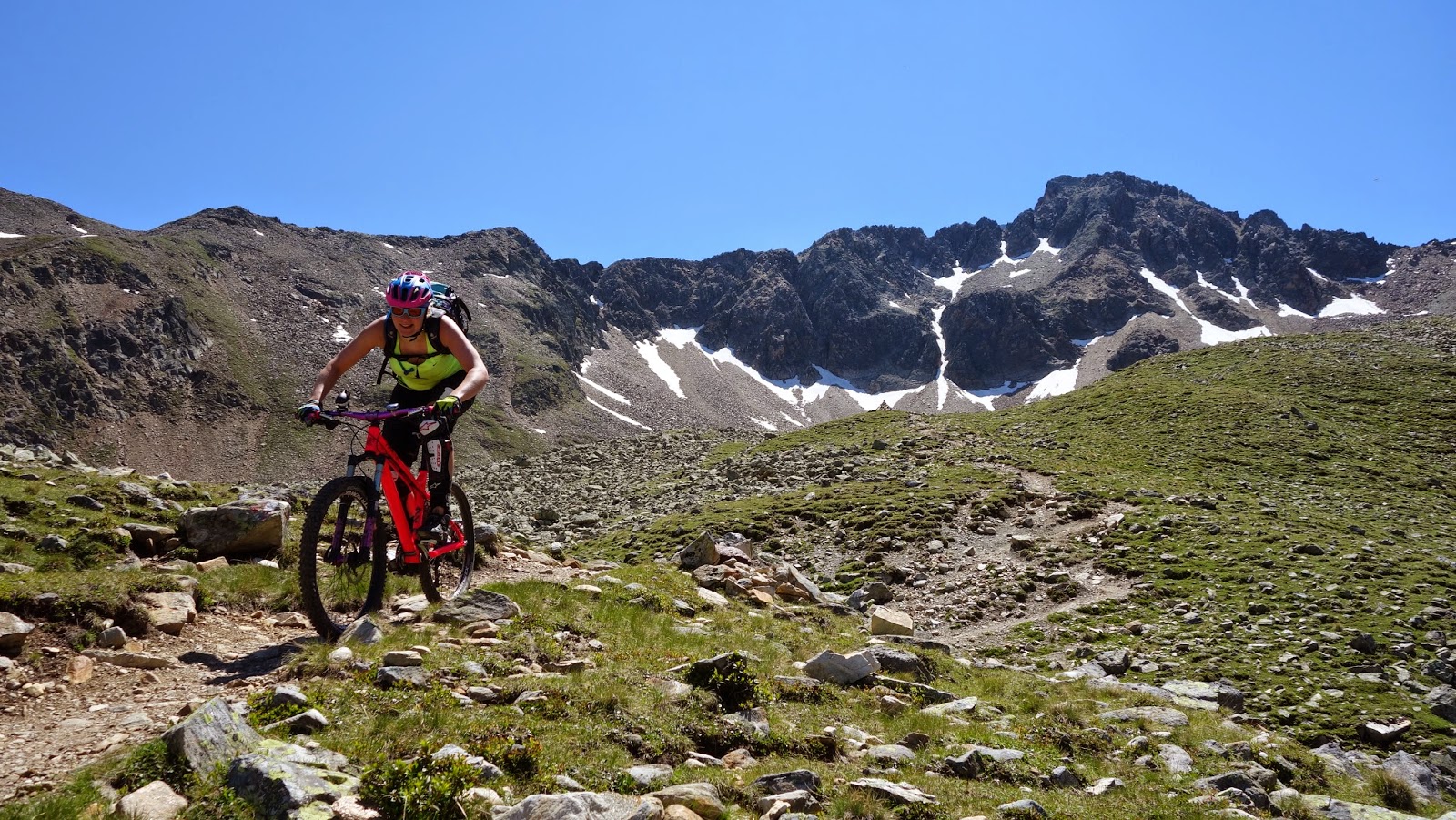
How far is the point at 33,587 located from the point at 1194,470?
38782mm

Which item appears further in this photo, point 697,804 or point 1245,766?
point 1245,766

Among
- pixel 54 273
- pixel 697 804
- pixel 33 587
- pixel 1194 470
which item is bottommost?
pixel 697 804

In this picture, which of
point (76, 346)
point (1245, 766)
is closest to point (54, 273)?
point (76, 346)

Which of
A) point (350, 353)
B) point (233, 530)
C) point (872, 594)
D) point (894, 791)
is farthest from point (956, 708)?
point (872, 594)

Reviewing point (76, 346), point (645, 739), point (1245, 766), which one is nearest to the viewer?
point (645, 739)

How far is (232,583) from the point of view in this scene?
34.0 ft

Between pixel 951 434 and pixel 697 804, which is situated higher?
pixel 951 434

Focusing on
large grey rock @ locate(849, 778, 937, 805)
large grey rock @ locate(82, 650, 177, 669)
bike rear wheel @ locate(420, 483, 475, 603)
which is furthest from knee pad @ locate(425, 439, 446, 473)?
large grey rock @ locate(849, 778, 937, 805)

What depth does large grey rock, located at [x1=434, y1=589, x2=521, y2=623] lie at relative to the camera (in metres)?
10.1

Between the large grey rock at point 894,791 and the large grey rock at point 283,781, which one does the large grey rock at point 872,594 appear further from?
the large grey rock at point 283,781

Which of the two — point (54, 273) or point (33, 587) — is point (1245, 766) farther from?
point (54, 273)

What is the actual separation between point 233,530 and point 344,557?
153 inches

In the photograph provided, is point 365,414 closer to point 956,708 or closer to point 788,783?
point 788,783

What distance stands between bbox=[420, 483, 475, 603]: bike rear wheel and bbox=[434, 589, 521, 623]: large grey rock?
367mm
